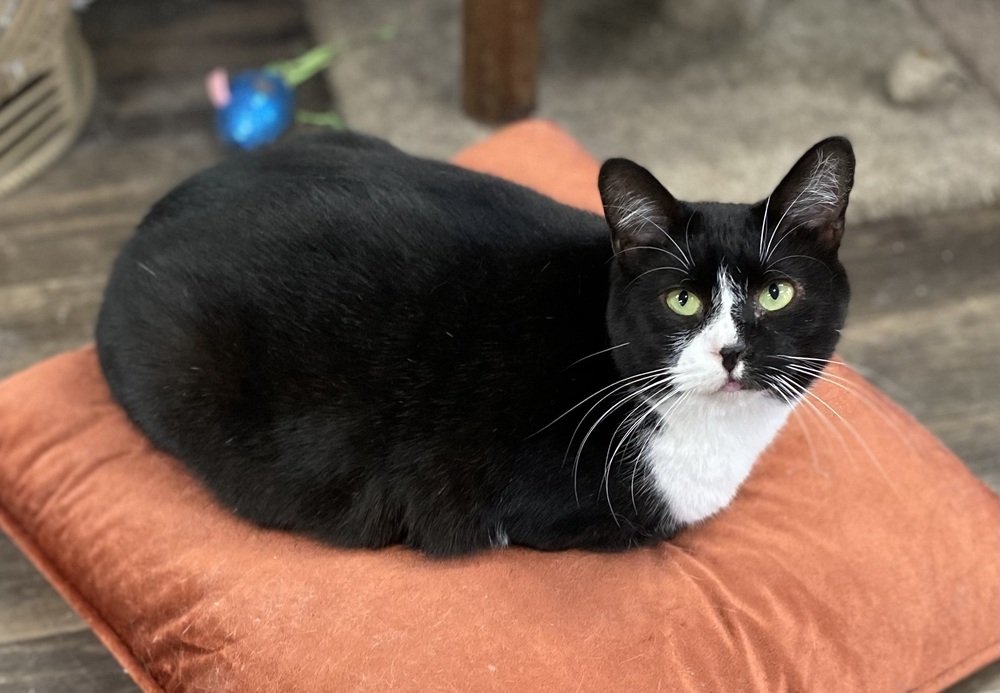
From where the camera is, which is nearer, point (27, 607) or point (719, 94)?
point (27, 607)

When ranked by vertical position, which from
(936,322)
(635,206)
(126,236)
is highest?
(635,206)

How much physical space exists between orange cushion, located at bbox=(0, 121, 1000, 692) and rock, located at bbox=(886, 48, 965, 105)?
1.05 metres

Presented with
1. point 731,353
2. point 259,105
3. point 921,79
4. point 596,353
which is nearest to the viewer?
point 731,353

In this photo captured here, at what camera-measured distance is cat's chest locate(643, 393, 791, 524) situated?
1.01 m

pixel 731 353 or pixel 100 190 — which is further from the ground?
pixel 731 353

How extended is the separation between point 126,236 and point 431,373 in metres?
1.02

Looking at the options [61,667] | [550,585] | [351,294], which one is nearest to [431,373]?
[351,294]

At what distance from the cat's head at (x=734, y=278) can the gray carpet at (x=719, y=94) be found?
0.95 m

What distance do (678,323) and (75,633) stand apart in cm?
89

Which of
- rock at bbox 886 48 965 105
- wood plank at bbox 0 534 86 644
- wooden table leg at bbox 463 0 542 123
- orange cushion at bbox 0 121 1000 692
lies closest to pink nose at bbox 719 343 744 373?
orange cushion at bbox 0 121 1000 692

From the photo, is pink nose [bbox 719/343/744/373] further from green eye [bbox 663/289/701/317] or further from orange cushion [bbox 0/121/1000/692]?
orange cushion [bbox 0/121/1000/692]

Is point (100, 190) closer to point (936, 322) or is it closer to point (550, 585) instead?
point (550, 585)

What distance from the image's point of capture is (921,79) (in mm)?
2066

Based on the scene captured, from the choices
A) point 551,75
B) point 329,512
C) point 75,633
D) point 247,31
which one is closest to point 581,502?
point 329,512
